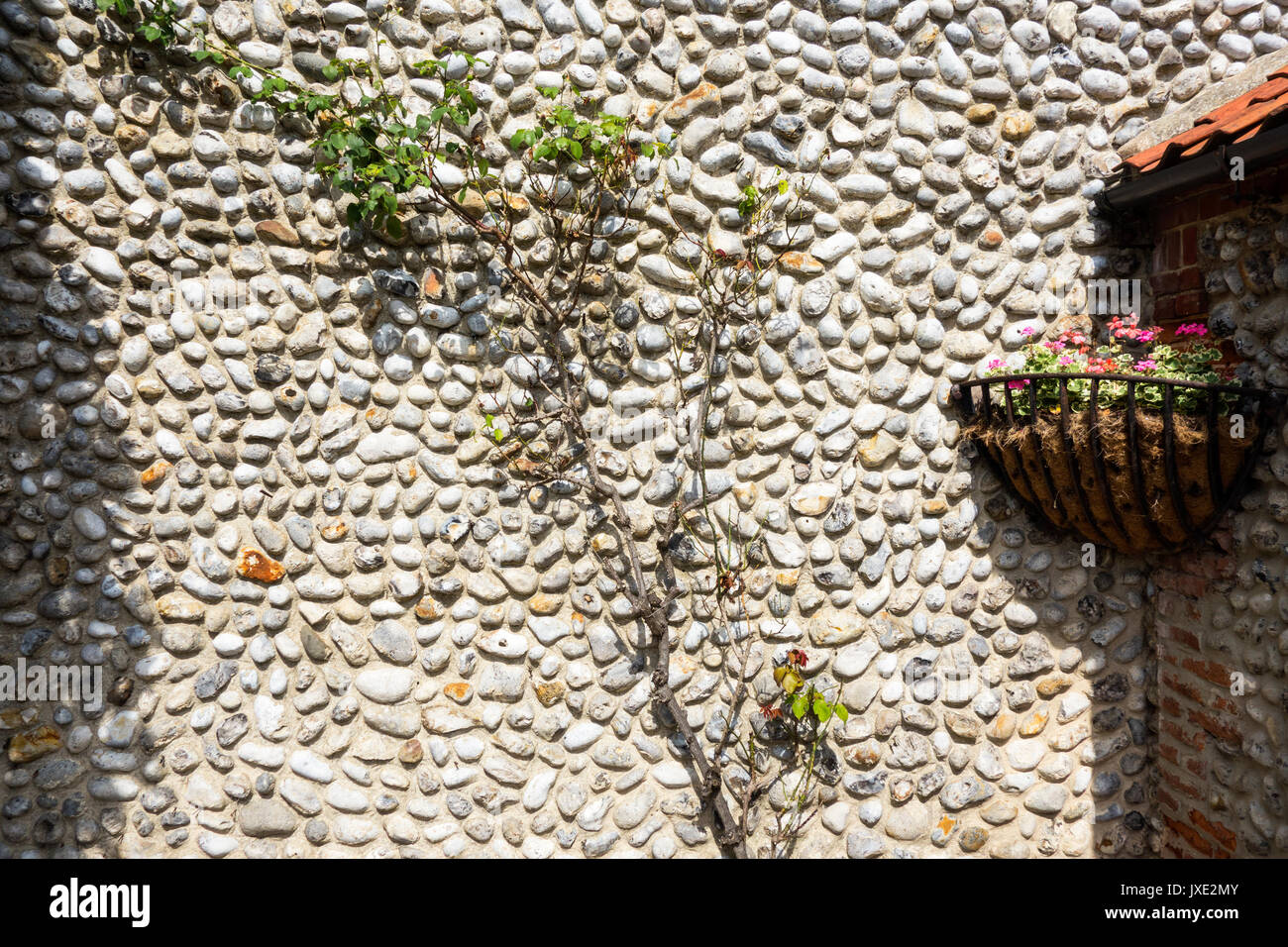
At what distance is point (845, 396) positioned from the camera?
9.37ft

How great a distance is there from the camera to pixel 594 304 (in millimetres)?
2809

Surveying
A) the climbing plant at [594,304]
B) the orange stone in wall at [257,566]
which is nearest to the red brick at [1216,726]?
the climbing plant at [594,304]

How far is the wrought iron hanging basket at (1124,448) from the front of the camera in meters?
2.36

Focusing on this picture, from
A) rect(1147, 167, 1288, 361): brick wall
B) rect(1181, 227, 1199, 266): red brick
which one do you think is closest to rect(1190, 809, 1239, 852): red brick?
rect(1147, 167, 1288, 361): brick wall

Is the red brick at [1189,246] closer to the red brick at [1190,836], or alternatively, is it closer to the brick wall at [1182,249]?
the brick wall at [1182,249]

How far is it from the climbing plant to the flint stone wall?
0.07 m

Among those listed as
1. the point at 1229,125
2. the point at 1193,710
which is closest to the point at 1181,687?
the point at 1193,710

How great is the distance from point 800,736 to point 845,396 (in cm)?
133

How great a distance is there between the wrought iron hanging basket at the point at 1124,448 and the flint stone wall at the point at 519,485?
0.20 meters

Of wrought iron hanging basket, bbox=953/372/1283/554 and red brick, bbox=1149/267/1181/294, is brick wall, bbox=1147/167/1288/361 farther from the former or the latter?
wrought iron hanging basket, bbox=953/372/1283/554

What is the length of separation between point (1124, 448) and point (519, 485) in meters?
2.12

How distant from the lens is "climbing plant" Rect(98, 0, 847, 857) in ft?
8.63

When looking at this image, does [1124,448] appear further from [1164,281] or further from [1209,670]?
[1209,670]

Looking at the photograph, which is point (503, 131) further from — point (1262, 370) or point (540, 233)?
point (1262, 370)
